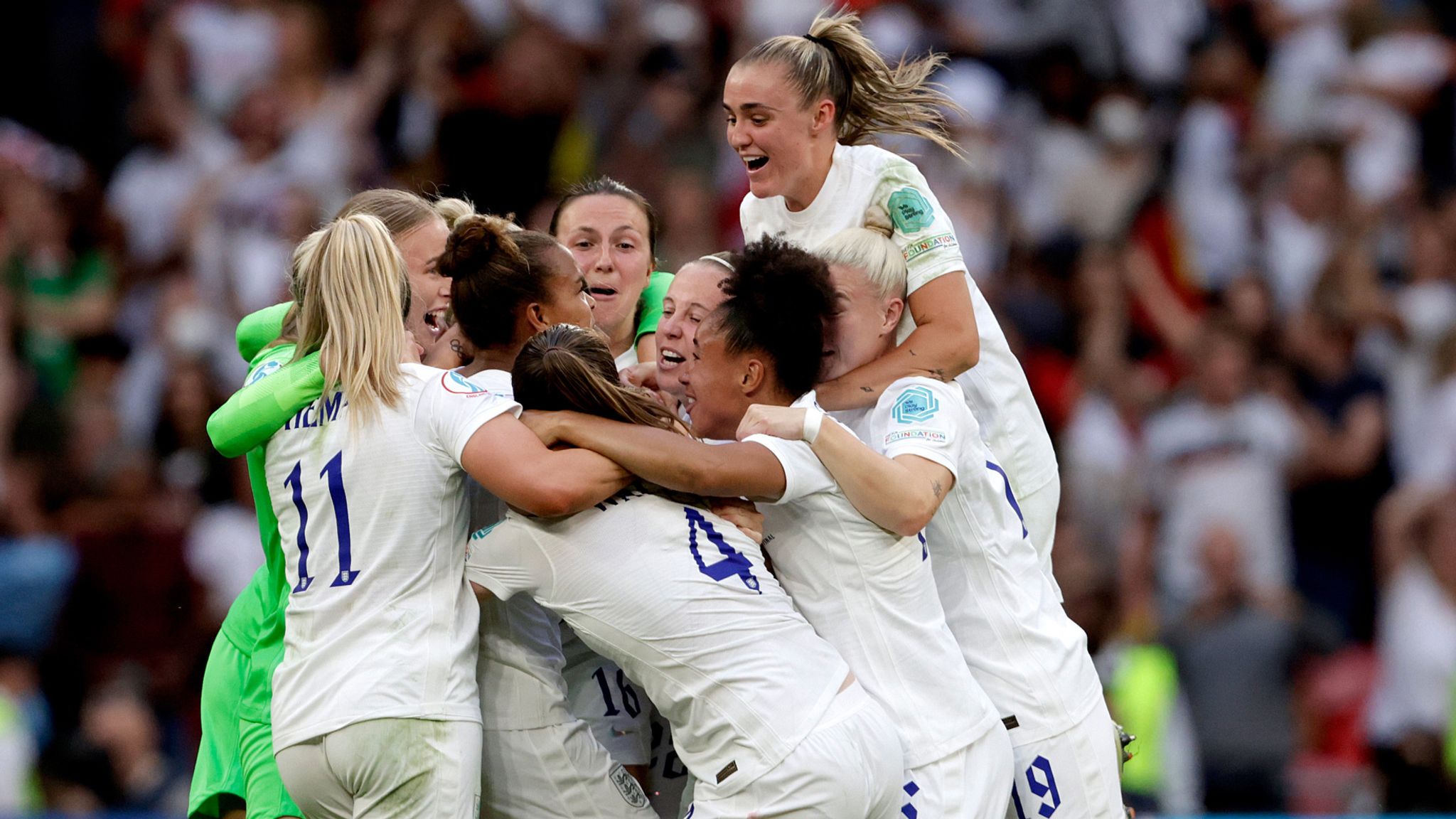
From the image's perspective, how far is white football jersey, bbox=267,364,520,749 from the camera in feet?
13.8

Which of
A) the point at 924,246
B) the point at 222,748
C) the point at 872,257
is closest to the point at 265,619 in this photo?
the point at 222,748

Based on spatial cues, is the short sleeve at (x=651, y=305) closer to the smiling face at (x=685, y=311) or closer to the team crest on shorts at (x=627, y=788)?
the smiling face at (x=685, y=311)

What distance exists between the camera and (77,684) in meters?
9.18

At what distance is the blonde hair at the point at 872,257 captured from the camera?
4.61 meters

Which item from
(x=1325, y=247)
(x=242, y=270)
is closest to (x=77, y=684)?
(x=242, y=270)

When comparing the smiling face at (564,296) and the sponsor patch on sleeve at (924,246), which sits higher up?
the sponsor patch on sleeve at (924,246)

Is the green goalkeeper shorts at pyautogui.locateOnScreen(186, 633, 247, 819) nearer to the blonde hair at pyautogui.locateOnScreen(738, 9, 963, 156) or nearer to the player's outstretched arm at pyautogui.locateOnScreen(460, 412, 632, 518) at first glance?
the player's outstretched arm at pyautogui.locateOnScreen(460, 412, 632, 518)

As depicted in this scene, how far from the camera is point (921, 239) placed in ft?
15.4

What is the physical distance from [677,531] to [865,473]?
46 cm

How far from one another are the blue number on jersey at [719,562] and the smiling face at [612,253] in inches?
50.0

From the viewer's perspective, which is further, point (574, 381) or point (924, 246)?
point (924, 246)

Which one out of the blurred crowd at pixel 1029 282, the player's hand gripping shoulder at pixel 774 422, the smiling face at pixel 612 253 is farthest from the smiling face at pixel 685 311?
the blurred crowd at pixel 1029 282

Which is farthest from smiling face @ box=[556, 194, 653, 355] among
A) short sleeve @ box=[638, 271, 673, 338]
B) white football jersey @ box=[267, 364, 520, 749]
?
white football jersey @ box=[267, 364, 520, 749]

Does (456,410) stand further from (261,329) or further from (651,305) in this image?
(651,305)
